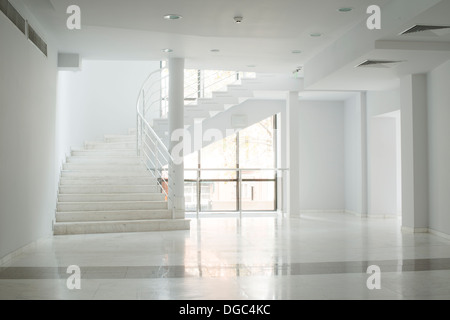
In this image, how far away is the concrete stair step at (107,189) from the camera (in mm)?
8594

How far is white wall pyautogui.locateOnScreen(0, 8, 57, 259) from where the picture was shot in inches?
206

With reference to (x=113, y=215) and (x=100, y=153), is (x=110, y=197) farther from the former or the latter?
(x=100, y=153)

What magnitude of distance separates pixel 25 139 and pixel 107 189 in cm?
282

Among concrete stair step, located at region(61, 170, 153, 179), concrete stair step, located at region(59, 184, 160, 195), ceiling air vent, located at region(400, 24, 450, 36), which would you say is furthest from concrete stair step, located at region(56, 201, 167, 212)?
ceiling air vent, located at region(400, 24, 450, 36)

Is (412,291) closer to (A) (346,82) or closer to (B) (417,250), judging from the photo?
(B) (417,250)

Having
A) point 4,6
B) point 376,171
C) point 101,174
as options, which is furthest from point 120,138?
point 4,6

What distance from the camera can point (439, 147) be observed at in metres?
7.57

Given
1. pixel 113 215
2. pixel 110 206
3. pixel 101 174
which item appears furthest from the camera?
pixel 101 174

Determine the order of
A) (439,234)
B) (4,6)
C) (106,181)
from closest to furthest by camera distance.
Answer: (4,6)
(439,234)
(106,181)

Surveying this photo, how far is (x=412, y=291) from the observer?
3.95 meters

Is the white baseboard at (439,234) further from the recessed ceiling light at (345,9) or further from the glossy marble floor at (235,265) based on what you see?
the recessed ceiling light at (345,9)

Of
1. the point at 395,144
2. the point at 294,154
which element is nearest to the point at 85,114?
the point at 294,154

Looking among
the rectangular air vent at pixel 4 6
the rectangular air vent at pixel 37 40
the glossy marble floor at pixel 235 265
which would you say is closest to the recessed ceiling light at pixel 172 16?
the rectangular air vent at pixel 37 40

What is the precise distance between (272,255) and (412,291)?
A: 1969 mm
